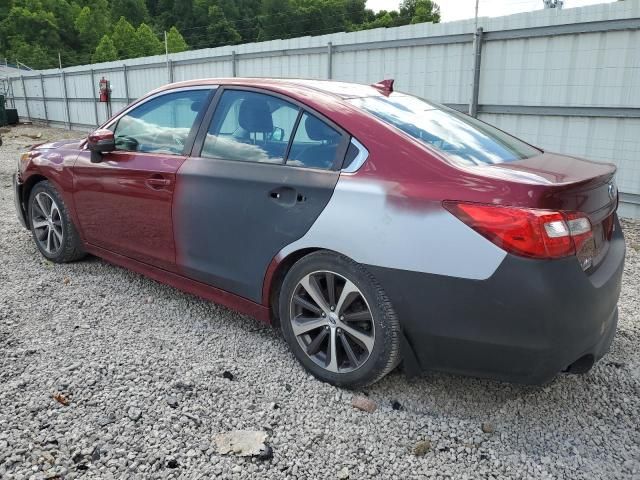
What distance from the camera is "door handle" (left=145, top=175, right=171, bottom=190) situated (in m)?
3.35

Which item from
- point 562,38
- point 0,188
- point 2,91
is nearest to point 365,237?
point 562,38

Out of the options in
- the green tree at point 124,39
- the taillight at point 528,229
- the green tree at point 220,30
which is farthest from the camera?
the green tree at point 124,39

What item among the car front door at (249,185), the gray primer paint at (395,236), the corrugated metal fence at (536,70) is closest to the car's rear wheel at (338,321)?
the gray primer paint at (395,236)

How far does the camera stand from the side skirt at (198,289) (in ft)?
10.0

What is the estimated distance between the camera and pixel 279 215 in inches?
110

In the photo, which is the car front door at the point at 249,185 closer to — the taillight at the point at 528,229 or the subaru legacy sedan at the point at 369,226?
the subaru legacy sedan at the point at 369,226

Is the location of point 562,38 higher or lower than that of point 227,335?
higher

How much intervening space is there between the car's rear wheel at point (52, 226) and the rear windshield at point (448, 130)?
107 inches

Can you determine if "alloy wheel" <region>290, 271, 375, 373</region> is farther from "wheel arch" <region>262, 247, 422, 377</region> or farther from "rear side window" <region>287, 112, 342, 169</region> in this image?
"rear side window" <region>287, 112, 342, 169</region>

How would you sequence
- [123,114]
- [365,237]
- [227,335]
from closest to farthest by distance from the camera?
[365,237] → [227,335] → [123,114]

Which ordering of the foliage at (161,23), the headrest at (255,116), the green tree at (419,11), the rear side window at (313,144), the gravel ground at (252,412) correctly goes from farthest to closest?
the foliage at (161,23) < the green tree at (419,11) < the headrest at (255,116) < the rear side window at (313,144) < the gravel ground at (252,412)

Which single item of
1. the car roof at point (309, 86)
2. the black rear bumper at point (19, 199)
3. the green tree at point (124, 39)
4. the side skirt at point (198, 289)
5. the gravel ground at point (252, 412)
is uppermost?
the green tree at point (124, 39)

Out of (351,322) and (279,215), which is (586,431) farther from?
(279,215)

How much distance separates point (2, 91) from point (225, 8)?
53245 mm
